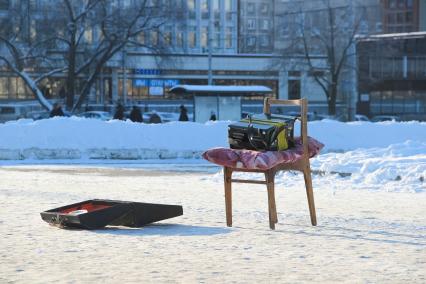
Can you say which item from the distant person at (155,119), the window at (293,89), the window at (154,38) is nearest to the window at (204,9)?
the window at (293,89)

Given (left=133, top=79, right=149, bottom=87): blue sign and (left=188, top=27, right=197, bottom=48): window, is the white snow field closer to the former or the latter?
(left=133, top=79, right=149, bottom=87): blue sign

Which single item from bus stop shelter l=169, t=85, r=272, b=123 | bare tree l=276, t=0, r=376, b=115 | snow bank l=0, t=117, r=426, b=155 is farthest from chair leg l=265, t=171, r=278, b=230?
bare tree l=276, t=0, r=376, b=115

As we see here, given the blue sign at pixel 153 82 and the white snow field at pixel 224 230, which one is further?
the blue sign at pixel 153 82

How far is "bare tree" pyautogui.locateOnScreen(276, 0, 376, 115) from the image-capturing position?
6053 cm

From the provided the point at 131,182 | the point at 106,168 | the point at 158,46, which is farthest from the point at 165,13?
the point at 131,182

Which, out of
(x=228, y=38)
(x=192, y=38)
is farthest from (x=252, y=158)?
(x=228, y=38)

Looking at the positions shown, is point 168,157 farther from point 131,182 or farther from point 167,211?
point 167,211

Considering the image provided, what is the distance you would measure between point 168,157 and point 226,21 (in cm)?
8184

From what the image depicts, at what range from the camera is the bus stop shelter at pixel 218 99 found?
39000 mm

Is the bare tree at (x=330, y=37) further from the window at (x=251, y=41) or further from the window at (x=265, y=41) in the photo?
the window at (x=265, y=41)

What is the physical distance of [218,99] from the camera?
39781 mm

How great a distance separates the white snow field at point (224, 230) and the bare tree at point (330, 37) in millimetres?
39865

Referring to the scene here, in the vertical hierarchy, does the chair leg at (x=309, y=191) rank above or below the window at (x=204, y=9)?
below

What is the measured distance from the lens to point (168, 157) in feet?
87.3
